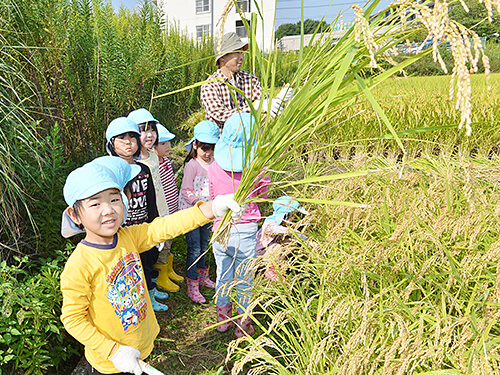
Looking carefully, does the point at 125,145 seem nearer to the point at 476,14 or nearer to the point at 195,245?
the point at 195,245

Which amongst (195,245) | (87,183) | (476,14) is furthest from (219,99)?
A: (476,14)

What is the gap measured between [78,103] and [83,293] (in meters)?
2.17

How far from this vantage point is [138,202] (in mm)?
2691

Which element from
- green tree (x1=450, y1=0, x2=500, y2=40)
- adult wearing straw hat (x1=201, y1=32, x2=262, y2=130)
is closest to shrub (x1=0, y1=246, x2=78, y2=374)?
adult wearing straw hat (x1=201, y1=32, x2=262, y2=130)

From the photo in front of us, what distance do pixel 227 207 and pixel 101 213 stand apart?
0.55 meters

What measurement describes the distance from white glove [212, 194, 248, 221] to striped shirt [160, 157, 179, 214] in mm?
1528

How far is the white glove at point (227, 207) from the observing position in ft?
5.73

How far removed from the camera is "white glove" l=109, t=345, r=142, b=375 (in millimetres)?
1605

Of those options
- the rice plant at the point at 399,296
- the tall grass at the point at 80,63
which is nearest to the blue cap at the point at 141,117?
→ the tall grass at the point at 80,63

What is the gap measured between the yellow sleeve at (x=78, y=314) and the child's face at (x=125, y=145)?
1.15 metres

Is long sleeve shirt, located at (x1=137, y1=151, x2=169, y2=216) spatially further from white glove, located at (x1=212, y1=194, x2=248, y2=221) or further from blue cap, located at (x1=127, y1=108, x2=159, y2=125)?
white glove, located at (x1=212, y1=194, x2=248, y2=221)

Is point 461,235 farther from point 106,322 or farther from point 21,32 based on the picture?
point 21,32

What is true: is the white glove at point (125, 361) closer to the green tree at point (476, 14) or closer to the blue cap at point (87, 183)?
the blue cap at point (87, 183)

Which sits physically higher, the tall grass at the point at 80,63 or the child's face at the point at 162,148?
the tall grass at the point at 80,63
